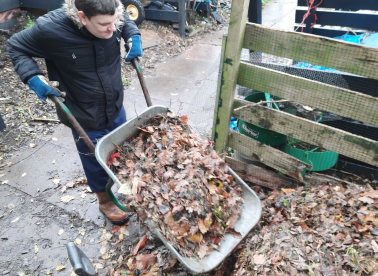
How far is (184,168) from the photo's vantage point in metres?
2.24

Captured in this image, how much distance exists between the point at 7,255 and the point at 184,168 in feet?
7.22

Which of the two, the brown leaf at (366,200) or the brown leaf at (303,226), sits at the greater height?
the brown leaf at (366,200)

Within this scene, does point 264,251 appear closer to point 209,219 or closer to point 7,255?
point 209,219

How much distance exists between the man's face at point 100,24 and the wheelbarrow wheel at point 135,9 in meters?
5.53

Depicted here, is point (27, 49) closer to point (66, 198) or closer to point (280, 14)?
point (66, 198)

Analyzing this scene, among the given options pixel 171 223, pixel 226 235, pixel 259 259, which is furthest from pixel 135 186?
pixel 259 259

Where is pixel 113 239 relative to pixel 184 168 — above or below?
below

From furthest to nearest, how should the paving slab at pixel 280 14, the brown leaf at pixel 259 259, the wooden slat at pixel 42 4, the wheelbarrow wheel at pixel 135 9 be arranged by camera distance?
the paving slab at pixel 280 14, the wheelbarrow wheel at pixel 135 9, the wooden slat at pixel 42 4, the brown leaf at pixel 259 259

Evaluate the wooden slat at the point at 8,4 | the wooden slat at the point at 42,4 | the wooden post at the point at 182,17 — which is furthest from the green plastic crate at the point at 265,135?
the wooden slat at the point at 8,4

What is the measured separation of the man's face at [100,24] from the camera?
6.84ft

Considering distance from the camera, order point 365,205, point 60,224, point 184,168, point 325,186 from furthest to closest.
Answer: point 60,224 < point 325,186 < point 365,205 < point 184,168

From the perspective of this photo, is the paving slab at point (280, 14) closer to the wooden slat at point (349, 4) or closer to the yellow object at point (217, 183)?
the wooden slat at point (349, 4)

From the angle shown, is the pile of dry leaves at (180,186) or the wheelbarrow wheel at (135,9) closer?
the pile of dry leaves at (180,186)

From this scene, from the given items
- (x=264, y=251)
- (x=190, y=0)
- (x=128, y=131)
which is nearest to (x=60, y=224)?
(x=128, y=131)
